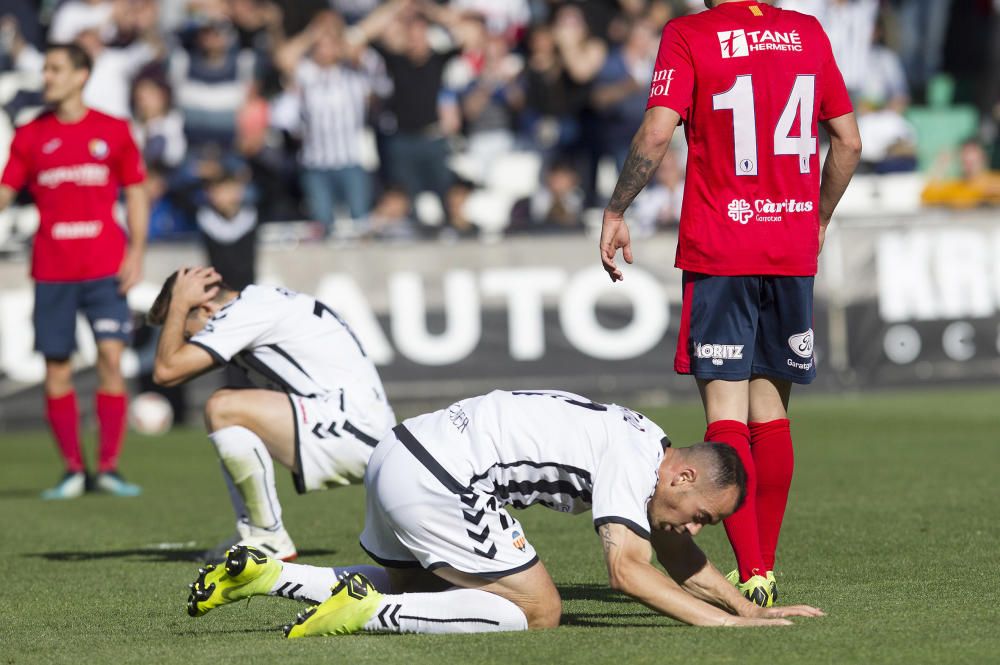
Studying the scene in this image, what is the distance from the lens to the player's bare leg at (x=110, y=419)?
10.6 meters

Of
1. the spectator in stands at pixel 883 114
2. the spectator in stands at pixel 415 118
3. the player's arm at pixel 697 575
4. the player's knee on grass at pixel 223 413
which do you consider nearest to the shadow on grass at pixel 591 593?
the player's arm at pixel 697 575

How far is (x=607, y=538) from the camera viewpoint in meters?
4.97

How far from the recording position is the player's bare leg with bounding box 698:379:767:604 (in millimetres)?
5879

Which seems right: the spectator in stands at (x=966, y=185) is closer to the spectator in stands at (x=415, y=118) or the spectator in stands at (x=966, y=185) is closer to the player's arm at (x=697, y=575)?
the spectator in stands at (x=415, y=118)

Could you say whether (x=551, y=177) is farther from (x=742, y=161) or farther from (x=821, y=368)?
(x=742, y=161)

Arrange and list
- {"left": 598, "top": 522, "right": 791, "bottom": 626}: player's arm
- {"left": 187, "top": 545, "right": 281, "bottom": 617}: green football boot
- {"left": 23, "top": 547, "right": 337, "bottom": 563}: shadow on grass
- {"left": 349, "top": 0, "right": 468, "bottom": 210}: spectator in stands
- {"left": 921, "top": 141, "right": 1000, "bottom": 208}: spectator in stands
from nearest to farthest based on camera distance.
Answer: {"left": 598, "top": 522, "right": 791, "bottom": 626}: player's arm, {"left": 187, "top": 545, "right": 281, "bottom": 617}: green football boot, {"left": 23, "top": 547, "right": 337, "bottom": 563}: shadow on grass, {"left": 921, "top": 141, "right": 1000, "bottom": 208}: spectator in stands, {"left": 349, "top": 0, "right": 468, "bottom": 210}: spectator in stands

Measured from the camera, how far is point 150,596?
665cm

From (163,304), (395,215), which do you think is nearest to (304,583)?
(163,304)

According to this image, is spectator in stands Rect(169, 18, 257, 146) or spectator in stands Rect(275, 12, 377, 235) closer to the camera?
spectator in stands Rect(275, 12, 377, 235)

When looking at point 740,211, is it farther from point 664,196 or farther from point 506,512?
point 664,196

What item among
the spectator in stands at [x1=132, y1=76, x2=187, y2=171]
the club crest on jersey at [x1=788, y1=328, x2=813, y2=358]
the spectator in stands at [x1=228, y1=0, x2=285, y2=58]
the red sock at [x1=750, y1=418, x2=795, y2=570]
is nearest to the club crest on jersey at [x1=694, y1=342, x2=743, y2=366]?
the club crest on jersey at [x1=788, y1=328, x2=813, y2=358]

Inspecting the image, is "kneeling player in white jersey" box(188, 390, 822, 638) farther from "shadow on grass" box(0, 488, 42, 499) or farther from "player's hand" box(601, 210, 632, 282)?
"shadow on grass" box(0, 488, 42, 499)

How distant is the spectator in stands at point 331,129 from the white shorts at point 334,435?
31.0 feet

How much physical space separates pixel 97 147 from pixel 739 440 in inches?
228
